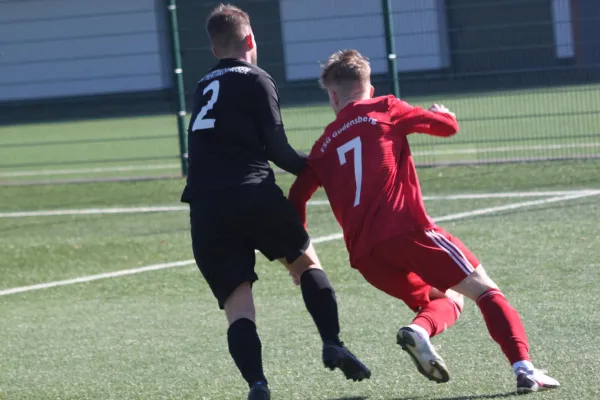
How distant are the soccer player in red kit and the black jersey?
25 centimetres

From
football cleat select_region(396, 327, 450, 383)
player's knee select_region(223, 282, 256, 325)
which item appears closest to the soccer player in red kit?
football cleat select_region(396, 327, 450, 383)

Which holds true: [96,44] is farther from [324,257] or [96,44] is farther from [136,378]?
Result: [136,378]

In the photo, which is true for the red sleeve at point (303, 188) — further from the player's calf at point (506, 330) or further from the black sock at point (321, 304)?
the player's calf at point (506, 330)

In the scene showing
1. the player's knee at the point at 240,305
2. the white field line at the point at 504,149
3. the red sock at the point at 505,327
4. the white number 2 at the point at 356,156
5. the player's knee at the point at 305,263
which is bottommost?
the white field line at the point at 504,149

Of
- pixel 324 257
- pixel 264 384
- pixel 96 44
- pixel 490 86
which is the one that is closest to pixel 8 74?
pixel 96 44

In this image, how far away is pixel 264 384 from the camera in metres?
4.64

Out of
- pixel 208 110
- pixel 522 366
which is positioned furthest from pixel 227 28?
pixel 522 366

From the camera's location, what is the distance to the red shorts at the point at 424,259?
4656mm

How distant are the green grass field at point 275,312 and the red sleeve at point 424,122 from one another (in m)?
1.07

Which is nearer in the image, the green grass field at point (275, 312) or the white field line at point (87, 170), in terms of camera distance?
the green grass field at point (275, 312)

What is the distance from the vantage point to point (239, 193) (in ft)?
15.5

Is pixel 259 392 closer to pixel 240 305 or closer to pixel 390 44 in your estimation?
pixel 240 305

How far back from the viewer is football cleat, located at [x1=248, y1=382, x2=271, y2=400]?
4.55 metres

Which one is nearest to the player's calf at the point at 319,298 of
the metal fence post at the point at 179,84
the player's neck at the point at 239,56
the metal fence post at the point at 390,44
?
the player's neck at the point at 239,56
